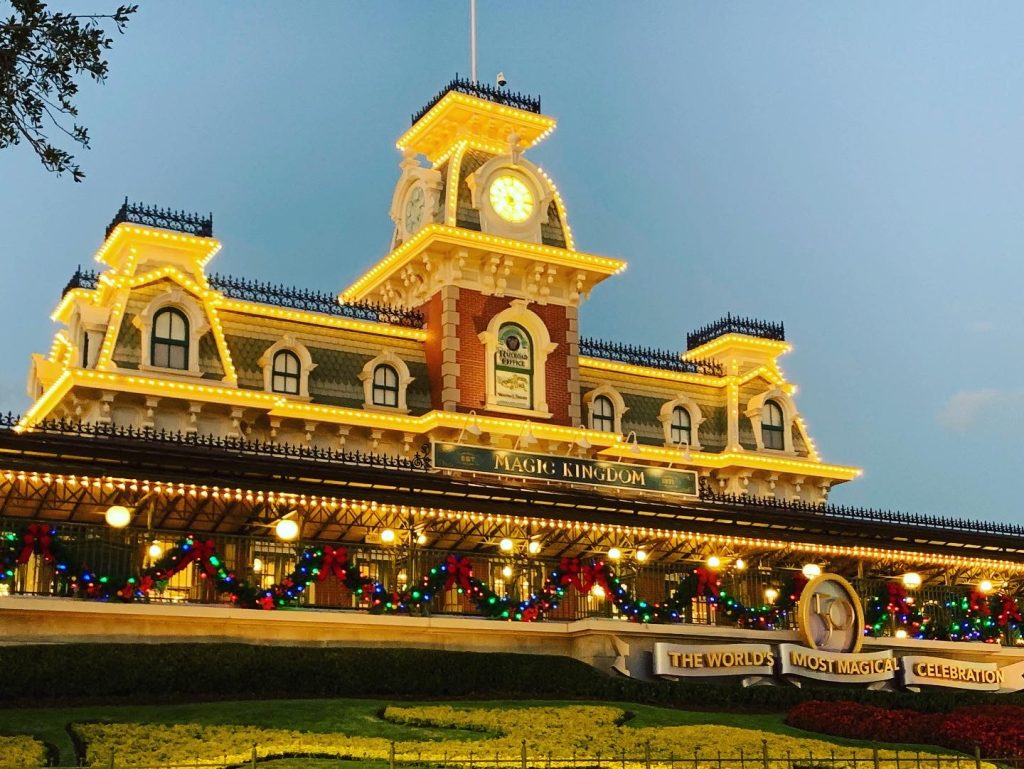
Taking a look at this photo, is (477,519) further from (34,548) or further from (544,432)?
(544,432)

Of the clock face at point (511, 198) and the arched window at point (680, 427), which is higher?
the clock face at point (511, 198)

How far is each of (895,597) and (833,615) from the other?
11.5 ft

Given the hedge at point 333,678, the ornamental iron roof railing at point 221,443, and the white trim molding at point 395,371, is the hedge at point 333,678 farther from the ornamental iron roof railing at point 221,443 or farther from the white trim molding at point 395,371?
the white trim molding at point 395,371

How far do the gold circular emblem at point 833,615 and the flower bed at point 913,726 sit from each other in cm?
448

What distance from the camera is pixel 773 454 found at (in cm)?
5319

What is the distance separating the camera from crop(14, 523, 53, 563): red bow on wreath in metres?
27.4

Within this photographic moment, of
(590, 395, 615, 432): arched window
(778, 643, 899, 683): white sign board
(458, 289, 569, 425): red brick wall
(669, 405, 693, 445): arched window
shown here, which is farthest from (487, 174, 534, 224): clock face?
(778, 643, 899, 683): white sign board

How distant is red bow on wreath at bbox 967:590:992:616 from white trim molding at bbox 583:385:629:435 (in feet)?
45.7

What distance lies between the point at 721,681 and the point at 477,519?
6682mm

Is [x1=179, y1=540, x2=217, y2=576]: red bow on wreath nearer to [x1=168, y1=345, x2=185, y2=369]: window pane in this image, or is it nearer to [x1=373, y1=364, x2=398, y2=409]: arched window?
[x1=168, y1=345, x2=185, y2=369]: window pane

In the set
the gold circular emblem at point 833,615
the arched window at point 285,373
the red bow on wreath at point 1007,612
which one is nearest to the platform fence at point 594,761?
the gold circular emblem at point 833,615

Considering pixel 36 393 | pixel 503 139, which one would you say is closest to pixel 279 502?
pixel 36 393

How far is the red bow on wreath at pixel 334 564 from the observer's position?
30.6m

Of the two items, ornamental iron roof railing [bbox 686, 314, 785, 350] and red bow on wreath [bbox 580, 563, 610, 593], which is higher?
ornamental iron roof railing [bbox 686, 314, 785, 350]
